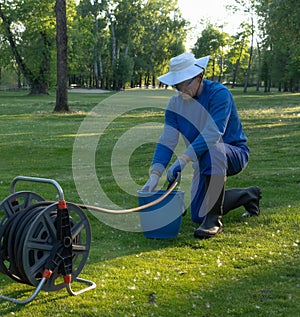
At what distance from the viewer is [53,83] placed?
70188 mm

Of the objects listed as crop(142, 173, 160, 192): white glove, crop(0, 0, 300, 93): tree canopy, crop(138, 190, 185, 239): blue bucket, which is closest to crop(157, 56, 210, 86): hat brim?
crop(142, 173, 160, 192): white glove

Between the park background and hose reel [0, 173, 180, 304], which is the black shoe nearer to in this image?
the park background

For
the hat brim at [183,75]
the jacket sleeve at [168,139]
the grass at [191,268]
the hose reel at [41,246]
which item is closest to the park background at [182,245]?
the grass at [191,268]

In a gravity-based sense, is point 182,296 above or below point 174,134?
below

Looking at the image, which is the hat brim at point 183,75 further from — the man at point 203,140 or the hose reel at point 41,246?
the hose reel at point 41,246

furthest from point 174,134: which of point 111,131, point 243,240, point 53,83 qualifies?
point 53,83

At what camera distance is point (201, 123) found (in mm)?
6789

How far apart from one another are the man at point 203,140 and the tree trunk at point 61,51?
25392mm

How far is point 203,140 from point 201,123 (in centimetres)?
49

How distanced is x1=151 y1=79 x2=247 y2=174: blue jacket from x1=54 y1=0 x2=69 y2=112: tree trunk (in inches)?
999

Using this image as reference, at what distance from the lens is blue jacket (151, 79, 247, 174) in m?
6.38

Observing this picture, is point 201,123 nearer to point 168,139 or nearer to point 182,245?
point 168,139

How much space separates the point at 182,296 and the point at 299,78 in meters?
90.8

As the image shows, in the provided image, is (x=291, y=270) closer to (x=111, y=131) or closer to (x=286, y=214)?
(x=286, y=214)
